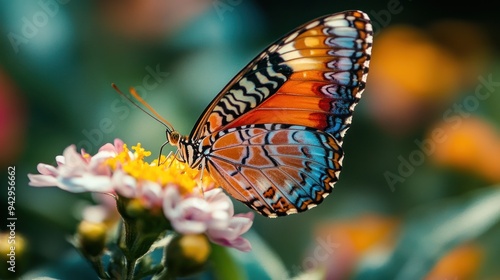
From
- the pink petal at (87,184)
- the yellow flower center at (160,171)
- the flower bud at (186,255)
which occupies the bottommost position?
the flower bud at (186,255)

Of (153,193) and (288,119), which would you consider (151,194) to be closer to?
(153,193)

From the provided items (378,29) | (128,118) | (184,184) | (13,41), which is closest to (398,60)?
(378,29)

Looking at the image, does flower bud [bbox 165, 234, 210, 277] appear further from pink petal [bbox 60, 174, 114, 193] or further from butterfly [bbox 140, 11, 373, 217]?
butterfly [bbox 140, 11, 373, 217]

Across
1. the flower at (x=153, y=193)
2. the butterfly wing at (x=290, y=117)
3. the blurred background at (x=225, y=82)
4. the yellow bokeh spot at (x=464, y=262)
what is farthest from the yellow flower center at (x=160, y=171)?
the yellow bokeh spot at (x=464, y=262)

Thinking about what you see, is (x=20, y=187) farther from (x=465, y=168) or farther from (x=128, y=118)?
(x=465, y=168)

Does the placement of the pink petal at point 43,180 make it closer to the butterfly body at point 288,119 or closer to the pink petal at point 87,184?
the pink petal at point 87,184

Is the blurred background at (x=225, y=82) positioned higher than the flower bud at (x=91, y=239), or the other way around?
the flower bud at (x=91, y=239)
